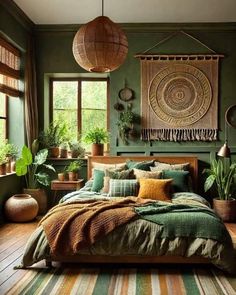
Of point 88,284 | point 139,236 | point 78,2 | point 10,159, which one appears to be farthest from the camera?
point 10,159

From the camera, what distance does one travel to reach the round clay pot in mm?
5770

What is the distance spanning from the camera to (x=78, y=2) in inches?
221

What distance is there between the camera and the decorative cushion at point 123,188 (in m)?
5.20

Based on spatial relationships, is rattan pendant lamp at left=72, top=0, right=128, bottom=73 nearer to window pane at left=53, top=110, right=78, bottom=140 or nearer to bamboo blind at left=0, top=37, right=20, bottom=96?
bamboo blind at left=0, top=37, right=20, bottom=96

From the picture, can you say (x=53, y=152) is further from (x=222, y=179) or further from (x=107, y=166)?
(x=222, y=179)

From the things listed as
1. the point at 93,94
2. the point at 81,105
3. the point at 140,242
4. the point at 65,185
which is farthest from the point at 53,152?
the point at 140,242

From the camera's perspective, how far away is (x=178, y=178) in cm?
572

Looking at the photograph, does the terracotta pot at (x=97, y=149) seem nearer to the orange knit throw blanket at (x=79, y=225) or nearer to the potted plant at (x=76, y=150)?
the potted plant at (x=76, y=150)

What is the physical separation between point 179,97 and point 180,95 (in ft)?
0.12

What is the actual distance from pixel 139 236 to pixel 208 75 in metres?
3.67

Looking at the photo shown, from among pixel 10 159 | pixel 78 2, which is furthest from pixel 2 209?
pixel 78 2

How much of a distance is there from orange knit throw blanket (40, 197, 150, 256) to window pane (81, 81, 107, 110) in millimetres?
3333

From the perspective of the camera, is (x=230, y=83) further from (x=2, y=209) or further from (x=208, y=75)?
(x=2, y=209)

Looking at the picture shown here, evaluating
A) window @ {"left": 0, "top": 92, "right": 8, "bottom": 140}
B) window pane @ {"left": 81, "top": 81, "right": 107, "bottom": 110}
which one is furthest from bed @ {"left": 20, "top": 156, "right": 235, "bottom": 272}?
window pane @ {"left": 81, "top": 81, "right": 107, "bottom": 110}
